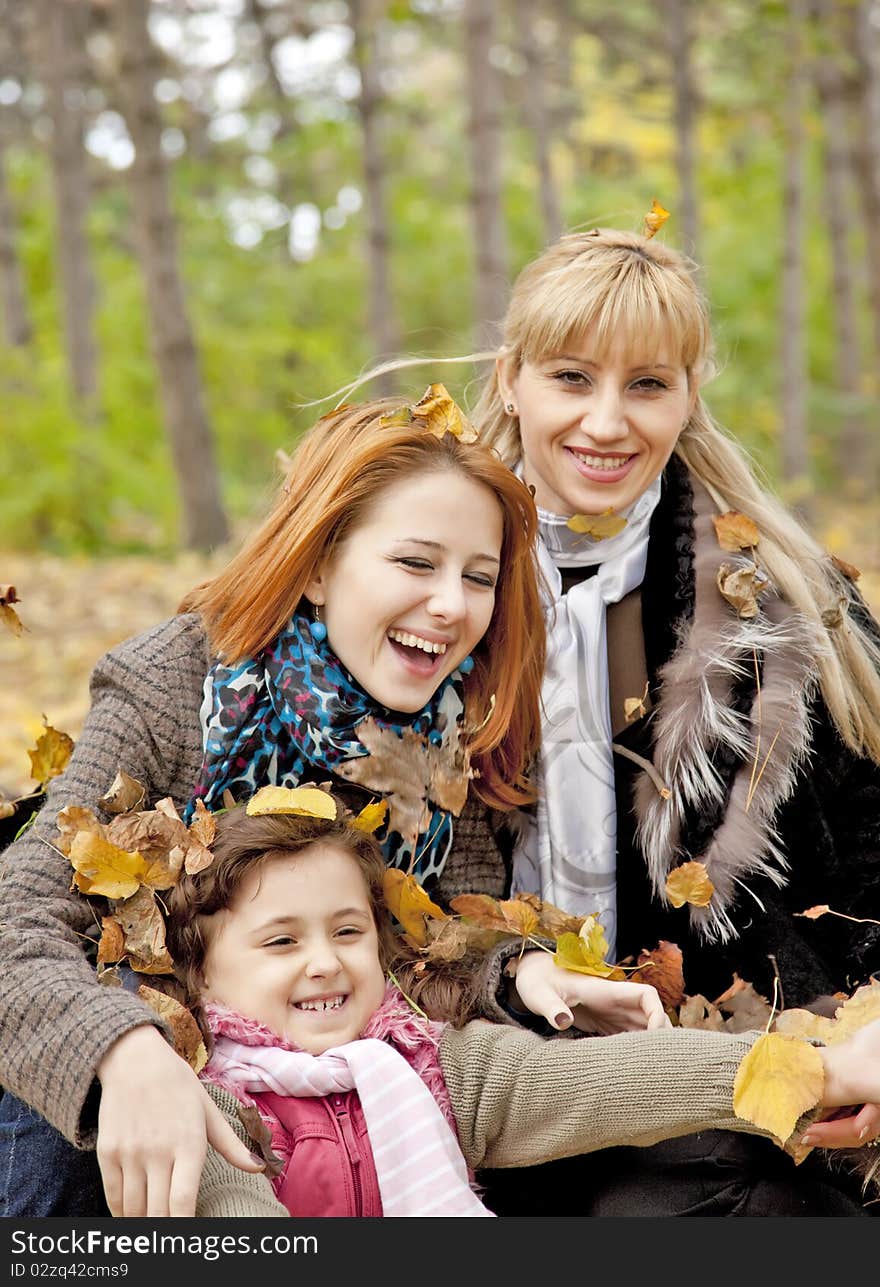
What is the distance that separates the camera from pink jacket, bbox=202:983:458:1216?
6.87 feet

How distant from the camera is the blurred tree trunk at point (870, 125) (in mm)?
9258

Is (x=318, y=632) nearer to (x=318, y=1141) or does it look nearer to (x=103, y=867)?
(x=103, y=867)

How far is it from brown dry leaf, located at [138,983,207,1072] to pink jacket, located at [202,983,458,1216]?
0.15 feet

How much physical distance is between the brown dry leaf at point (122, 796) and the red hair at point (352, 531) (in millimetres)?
268

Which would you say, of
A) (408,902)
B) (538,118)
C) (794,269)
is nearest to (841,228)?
(794,269)

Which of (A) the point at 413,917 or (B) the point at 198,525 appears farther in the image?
(B) the point at 198,525

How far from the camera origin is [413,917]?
247cm

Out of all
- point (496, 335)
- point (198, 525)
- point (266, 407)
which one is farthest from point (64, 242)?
point (496, 335)

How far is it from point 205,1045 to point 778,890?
43.3 inches

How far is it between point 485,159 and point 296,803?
19.1ft

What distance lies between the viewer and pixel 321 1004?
2213 millimetres

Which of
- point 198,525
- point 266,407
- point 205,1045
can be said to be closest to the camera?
point 205,1045

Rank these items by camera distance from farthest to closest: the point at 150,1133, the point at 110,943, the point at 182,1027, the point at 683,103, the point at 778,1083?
1. the point at 683,103
2. the point at 110,943
3. the point at 182,1027
4. the point at 778,1083
5. the point at 150,1133
